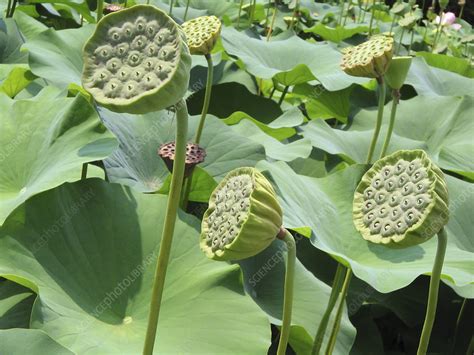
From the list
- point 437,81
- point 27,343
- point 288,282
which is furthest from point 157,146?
point 437,81

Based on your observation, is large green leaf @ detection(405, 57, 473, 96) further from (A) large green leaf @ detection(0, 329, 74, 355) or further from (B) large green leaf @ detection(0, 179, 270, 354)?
(A) large green leaf @ detection(0, 329, 74, 355)

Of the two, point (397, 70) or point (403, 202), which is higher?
point (403, 202)

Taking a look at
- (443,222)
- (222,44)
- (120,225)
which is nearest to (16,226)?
(120,225)

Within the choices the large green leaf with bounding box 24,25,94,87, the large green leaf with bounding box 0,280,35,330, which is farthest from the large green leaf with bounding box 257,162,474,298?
the large green leaf with bounding box 24,25,94,87

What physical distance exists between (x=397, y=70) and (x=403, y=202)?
0.68 m

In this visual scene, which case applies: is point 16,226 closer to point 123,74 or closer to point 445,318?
point 123,74

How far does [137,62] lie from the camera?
24.6 inches

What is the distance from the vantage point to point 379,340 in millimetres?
1422

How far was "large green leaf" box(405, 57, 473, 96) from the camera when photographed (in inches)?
95.8

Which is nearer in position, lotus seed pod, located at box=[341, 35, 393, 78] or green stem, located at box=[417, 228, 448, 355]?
green stem, located at box=[417, 228, 448, 355]

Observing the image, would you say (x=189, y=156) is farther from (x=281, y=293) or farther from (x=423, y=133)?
(x=423, y=133)

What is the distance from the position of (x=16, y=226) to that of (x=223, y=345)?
0.40 meters

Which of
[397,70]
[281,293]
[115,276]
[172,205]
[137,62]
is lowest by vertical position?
[281,293]

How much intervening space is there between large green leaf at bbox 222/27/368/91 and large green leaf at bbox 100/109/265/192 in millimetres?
470
